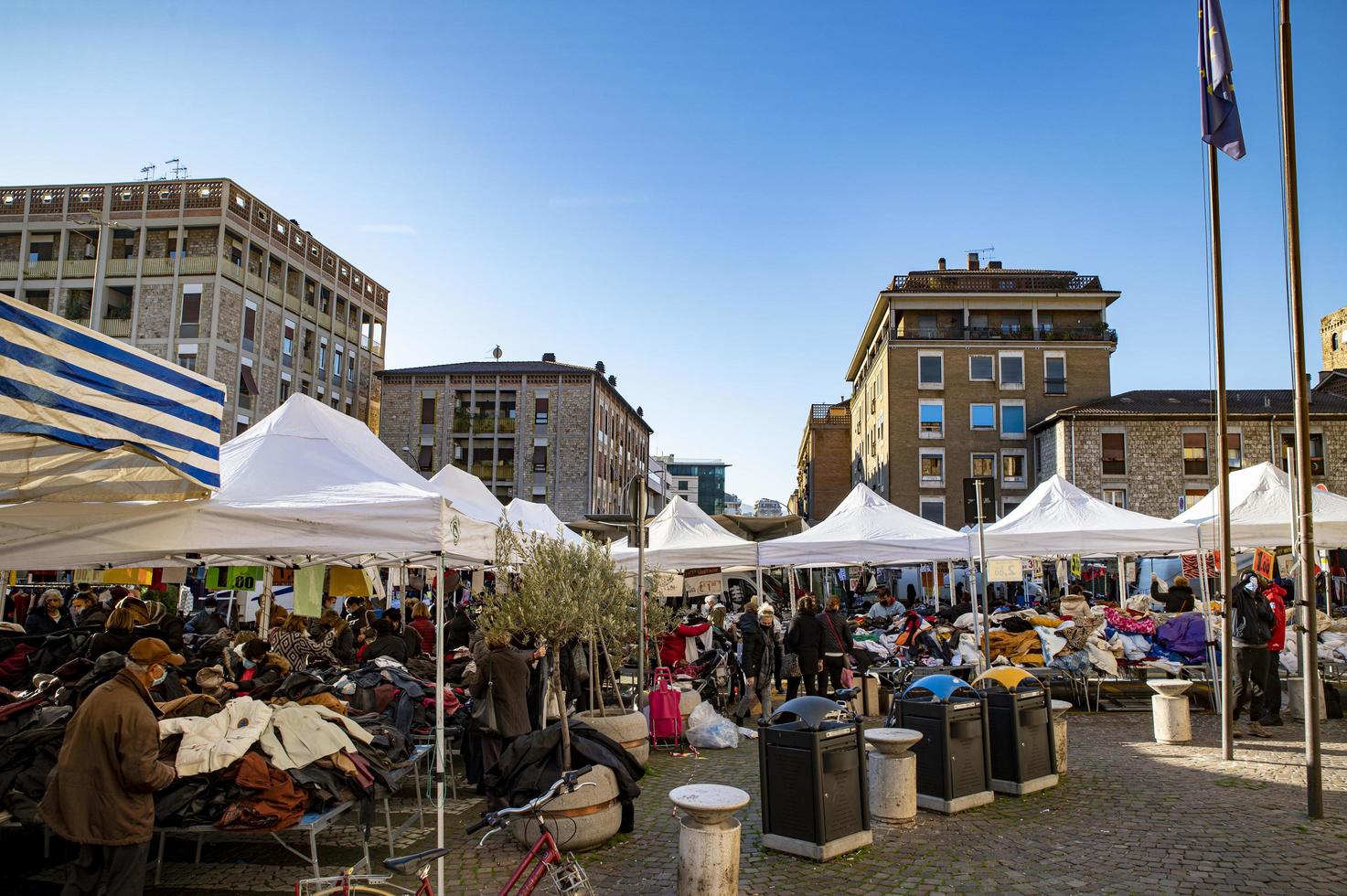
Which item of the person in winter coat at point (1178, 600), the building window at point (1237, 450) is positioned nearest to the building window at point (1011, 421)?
the building window at point (1237, 450)

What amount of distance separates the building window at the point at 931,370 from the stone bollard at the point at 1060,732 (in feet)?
129

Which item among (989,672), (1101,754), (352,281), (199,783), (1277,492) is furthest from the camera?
(352,281)

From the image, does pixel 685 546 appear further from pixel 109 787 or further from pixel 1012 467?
pixel 1012 467

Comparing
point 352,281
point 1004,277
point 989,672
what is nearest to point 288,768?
point 989,672

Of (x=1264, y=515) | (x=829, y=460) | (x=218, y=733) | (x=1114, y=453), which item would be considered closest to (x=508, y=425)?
(x=829, y=460)

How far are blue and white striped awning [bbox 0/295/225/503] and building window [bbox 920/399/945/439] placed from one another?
140 ft

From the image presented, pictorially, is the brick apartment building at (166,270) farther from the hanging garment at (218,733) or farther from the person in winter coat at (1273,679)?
the person in winter coat at (1273,679)

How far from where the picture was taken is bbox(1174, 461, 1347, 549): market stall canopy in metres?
13.2

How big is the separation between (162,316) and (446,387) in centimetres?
1906

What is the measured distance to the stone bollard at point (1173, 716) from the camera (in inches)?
391

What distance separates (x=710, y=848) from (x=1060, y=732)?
192 inches

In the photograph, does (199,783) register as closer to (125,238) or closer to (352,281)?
(125,238)

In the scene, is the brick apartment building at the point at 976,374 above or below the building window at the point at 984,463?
above

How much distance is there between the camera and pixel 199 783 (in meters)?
5.33
